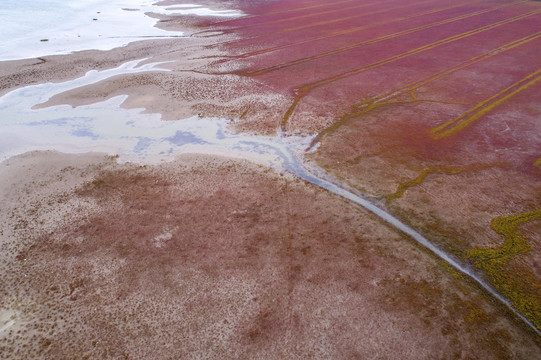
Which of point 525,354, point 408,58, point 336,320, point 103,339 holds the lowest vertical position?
point 525,354

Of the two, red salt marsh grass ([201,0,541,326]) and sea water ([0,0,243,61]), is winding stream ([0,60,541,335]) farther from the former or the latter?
sea water ([0,0,243,61])

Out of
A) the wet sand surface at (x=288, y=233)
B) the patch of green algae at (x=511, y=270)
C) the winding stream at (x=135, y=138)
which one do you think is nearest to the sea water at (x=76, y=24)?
the wet sand surface at (x=288, y=233)

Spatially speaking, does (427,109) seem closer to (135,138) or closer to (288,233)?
(288,233)

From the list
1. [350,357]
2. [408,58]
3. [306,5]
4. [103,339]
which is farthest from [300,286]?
[306,5]

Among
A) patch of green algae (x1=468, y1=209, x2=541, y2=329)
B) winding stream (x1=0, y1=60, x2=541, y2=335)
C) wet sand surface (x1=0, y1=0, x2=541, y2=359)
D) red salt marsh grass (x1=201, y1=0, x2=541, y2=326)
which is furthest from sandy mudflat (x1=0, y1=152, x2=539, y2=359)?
red salt marsh grass (x1=201, y1=0, x2=541, y2=326)

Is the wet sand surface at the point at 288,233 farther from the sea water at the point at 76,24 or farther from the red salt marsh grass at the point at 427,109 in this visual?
the sea water at the point at 76,24

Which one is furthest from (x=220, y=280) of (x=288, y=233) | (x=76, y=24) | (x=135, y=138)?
(x=76, y=24)

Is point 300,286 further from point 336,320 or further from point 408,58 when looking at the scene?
point 408,58
